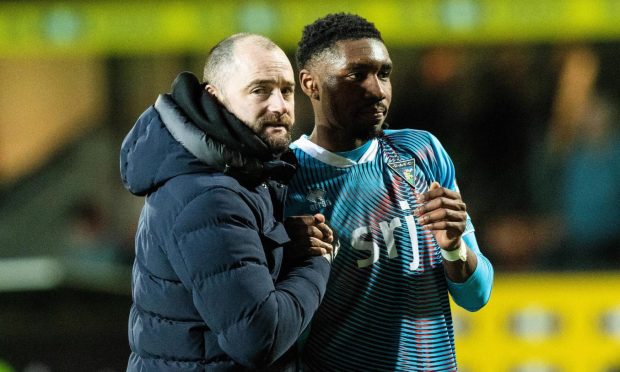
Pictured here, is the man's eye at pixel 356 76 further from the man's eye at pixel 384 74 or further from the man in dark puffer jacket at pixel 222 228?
the man in dark puffer jacket at pixel 222 228

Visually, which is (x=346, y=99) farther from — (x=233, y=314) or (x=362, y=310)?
(x=233, y=314)

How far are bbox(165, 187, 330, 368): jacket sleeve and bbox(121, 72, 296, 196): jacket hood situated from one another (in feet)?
0.26

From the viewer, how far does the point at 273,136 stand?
2369mm

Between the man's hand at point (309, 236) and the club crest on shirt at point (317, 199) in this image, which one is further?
the club crest on shirt at point (317, 199)

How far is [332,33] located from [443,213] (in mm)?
575

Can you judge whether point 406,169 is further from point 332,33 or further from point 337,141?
point 332,33

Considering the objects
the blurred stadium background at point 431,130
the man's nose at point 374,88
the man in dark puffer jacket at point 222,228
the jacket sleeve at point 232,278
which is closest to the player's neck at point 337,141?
the man's nose at point 374,88

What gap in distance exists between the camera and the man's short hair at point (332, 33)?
265 centimetres

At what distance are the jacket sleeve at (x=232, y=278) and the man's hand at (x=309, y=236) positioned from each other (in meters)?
0.19

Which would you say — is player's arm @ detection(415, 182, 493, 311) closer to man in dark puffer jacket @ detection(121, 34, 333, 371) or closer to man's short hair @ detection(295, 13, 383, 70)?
man in dark puffer jacket @ detection(121, 34, 333, 371)

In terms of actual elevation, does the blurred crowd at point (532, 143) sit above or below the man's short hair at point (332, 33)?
below

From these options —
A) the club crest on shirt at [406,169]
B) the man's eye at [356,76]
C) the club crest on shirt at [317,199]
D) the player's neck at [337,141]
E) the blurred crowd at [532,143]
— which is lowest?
the blurred crowd at [532,143]

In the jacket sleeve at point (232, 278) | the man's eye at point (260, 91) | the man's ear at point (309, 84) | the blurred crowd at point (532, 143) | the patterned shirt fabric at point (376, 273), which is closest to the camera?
the jacket sleeve at point (232, 278)

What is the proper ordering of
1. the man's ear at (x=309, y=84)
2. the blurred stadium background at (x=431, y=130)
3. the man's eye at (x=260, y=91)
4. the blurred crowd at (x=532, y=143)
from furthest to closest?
the blurred crowd at (x=532, y=143)
the blurred stadium background at (x=431, y=130)
the man's ear at (x=309, y=84)
the man's eye at (x=260, y=91)
